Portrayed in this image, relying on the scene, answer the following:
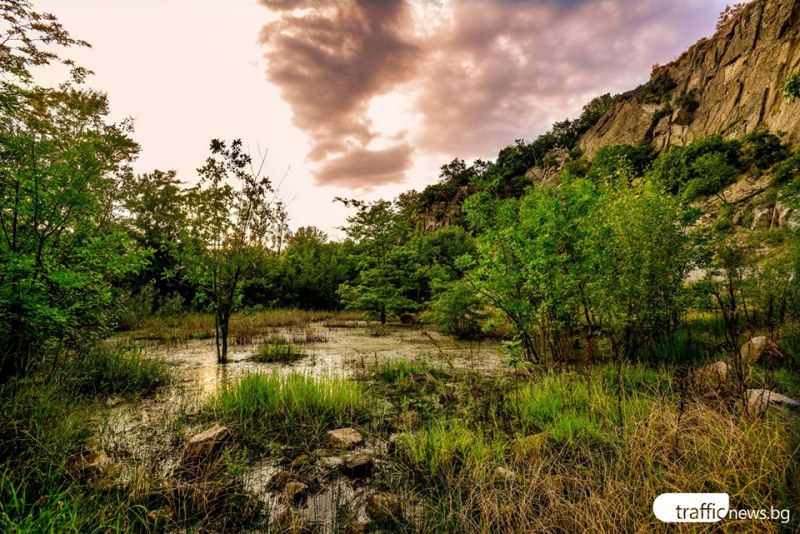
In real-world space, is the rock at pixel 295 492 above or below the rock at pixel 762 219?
below

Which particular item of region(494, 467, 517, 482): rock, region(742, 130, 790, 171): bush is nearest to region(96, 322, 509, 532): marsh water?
region(494, 467, 517, 482): rock

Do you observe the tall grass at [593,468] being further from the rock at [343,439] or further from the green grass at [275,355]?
the green grass at [275,355]

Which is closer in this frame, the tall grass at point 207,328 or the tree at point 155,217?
the tall grass at point 207,328

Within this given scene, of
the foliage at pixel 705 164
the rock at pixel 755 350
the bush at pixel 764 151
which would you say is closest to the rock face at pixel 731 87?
the bush at pixel 764 151

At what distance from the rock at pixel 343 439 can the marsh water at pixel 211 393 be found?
13cm

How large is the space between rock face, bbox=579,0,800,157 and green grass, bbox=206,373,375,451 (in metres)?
39.5

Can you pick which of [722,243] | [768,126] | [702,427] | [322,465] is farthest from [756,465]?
[768,126]

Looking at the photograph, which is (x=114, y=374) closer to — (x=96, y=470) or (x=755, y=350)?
(x=96, y=470)

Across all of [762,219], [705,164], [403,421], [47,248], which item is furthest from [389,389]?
[705,164]

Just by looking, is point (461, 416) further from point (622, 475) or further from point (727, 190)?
point (727, 190)

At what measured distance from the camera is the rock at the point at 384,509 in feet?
8.34

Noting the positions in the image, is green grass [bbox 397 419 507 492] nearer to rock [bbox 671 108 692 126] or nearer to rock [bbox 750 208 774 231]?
rock [bbox 750 208 774 231]

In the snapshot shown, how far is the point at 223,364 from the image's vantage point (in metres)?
7.51

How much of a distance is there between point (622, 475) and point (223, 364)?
7.59 meters
